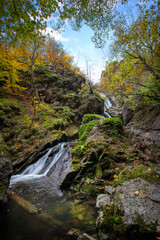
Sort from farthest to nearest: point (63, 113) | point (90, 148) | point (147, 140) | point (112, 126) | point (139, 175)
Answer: point (63, 113) → point (112, 126) → point (147, 140) → point (90, 148) → point (139, 175)

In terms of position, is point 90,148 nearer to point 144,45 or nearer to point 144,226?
point 144,226

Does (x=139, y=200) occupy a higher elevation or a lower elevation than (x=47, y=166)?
higher

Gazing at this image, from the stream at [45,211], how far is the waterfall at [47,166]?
12cm

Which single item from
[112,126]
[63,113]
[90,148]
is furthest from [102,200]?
[63,113]

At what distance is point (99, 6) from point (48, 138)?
8677 millimetres

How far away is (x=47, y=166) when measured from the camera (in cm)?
714

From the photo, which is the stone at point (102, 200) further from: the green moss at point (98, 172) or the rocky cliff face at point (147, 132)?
the rocky cliff face at point (147, 132)

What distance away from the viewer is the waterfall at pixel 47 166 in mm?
6258

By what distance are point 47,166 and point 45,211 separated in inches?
157

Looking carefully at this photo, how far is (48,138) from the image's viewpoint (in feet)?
30.7

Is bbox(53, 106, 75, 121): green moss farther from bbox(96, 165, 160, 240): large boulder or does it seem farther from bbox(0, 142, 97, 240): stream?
bbox(96, 165, 160, 240): large boulder

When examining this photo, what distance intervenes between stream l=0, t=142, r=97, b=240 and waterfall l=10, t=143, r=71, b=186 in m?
0.12

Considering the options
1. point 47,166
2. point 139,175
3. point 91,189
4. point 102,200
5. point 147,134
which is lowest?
point 47,166

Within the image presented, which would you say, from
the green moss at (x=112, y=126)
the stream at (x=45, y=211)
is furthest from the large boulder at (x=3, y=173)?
the green moss at (x=112, y=126)
